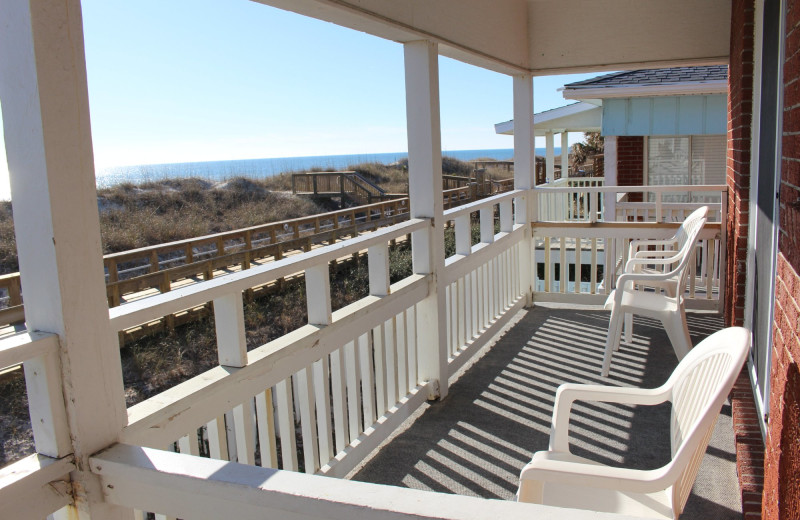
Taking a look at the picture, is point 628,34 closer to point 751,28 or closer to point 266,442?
point 751,28

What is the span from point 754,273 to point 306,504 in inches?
113

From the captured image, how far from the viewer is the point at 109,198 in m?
13.1

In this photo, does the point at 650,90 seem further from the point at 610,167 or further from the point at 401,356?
the point at 401,356

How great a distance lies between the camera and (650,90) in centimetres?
839

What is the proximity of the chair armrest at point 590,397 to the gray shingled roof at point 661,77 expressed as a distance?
683 centimetres

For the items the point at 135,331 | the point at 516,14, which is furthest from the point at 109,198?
the point at 516,14

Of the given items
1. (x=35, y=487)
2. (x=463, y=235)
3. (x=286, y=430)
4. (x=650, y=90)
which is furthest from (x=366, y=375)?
(x=650, y=90)

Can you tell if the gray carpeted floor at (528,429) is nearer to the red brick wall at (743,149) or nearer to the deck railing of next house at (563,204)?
the red brick wall at (743,149)

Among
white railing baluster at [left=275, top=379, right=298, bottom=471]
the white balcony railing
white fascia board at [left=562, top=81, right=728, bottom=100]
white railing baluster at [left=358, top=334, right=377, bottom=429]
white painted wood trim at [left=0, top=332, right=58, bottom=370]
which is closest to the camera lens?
the white balcony railing

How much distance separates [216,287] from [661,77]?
819 cm

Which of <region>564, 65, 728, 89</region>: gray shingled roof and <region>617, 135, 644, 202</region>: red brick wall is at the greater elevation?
<region>564, 65, 728, 89</region>: gray shingled roof

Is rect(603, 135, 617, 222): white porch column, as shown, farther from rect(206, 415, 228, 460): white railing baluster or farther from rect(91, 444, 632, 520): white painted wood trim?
rect(91, 444, 632, 520): white painted wood trim

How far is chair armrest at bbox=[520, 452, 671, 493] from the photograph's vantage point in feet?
5.48

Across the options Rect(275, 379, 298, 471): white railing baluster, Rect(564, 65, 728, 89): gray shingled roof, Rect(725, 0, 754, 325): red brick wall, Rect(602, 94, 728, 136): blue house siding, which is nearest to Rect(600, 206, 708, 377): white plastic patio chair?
Rect(725, 0, 754, 325): red brick wall
